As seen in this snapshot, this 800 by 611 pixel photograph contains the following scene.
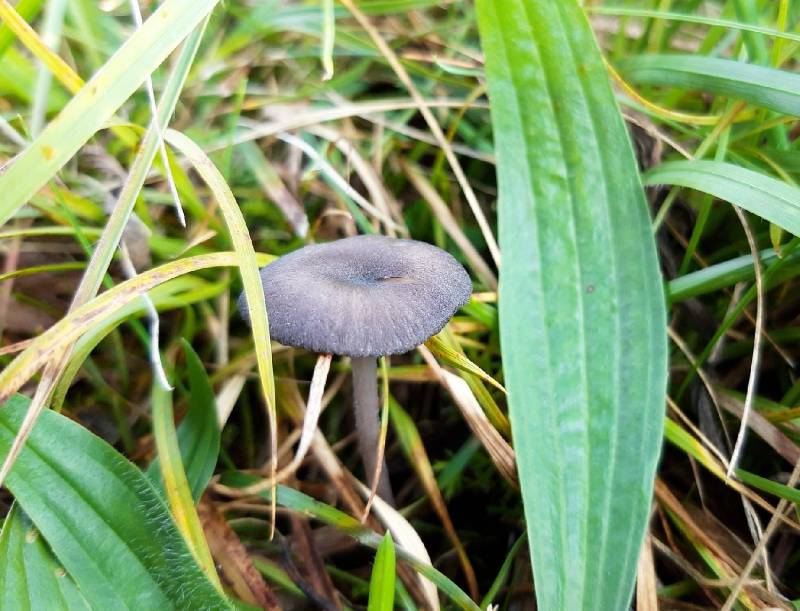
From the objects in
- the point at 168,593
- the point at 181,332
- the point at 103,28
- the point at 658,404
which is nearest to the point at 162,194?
the point at 181,332

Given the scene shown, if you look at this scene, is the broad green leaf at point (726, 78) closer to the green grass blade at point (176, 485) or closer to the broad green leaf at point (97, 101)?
Result: the broad green leaf at point (97, 101)

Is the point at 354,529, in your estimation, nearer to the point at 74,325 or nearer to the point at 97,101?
the point at 74,325

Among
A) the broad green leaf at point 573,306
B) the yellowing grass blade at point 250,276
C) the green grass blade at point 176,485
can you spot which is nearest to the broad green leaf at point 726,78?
the broad green leaf at point 573,306

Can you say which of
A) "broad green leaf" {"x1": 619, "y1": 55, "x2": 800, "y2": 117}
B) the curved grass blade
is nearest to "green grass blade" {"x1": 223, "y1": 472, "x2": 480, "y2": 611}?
the curved grass blade

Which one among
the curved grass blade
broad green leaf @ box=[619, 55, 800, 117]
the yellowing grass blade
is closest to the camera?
the curved grass blade

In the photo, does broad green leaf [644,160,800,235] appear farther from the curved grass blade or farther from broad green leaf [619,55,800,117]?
the curved grass blade

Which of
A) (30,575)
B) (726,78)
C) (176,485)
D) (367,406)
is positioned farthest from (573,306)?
(30,575)

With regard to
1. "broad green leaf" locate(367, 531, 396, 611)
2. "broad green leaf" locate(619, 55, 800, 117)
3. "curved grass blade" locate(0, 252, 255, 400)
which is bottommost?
"broad green leaf" locate(367, 531, 396, 611)
